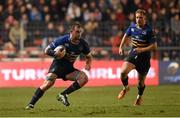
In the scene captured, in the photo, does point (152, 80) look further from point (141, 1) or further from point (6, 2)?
point (6, 2)

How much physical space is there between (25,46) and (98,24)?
10.3 ft

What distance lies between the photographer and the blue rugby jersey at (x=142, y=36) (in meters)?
16.0

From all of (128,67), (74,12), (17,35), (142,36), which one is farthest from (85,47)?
(74,12)

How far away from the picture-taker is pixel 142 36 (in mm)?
16031

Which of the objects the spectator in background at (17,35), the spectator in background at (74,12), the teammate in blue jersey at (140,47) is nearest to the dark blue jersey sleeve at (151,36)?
the teammate in blue jersey at (140,47)

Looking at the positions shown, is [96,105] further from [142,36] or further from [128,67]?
[142,36]

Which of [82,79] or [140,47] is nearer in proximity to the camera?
[82,79]

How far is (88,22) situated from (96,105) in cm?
1039

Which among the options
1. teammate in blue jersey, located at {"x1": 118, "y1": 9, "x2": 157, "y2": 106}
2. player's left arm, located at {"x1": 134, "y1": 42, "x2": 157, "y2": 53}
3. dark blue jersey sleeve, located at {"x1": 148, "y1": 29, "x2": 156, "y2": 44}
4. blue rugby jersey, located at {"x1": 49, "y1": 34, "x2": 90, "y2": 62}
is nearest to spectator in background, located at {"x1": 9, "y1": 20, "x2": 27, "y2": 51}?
teammate in blue jersey, located at {"x1": 118, "y1": 9, "x2": 157, "y2": 106}

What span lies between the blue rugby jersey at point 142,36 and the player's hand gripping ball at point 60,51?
2.20 metres

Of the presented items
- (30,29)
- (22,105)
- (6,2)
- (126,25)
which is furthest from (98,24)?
(22,105)

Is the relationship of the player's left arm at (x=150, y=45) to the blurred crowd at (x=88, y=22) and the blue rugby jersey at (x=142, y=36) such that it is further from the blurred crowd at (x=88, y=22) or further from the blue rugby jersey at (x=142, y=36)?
the blurred crowd at (x=88, y=22)

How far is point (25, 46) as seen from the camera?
2517 centimetres

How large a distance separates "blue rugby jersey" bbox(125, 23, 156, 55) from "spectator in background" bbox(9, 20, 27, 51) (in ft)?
30.9
